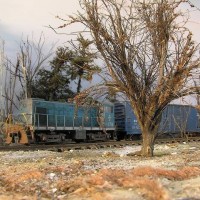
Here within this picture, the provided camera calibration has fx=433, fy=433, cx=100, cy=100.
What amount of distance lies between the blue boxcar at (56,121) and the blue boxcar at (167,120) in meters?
3.16

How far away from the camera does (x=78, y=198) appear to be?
6.68m

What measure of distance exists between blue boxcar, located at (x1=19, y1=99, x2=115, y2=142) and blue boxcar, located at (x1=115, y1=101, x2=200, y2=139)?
3160 millimetres

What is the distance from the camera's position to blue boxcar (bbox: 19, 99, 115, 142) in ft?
90.0

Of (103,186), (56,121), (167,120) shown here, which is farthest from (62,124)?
(103,186)

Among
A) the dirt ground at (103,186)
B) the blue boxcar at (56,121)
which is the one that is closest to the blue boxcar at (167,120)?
the blue boxcar at (56,121)

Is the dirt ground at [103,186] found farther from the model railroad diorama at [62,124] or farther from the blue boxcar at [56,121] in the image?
the blue boxcar at [56,121]

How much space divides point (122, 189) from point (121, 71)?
24.4 ft

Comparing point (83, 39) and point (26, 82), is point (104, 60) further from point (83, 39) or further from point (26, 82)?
point (26, 82)

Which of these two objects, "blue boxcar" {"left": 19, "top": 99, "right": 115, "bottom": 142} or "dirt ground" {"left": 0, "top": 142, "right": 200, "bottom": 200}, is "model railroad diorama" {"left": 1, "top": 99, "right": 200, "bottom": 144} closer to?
"blue boxcar" {"left": 19, "top": 99, "right": 115, "bottom": 142}

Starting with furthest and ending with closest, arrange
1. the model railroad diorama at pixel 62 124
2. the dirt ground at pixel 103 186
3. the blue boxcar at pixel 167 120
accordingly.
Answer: the blue boxcar at pixel 167 120 < the model railroad diorama at pixel 62 124 < the dirt ground at pixel 103 186

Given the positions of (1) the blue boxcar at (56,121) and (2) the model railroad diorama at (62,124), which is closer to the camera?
(2) the model railroad diorama at (62,124)

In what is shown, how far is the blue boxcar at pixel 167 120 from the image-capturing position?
34938 mm

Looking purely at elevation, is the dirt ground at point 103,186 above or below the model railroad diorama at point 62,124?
below

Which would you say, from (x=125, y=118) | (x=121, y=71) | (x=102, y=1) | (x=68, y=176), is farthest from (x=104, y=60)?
(x=125, y=118)
